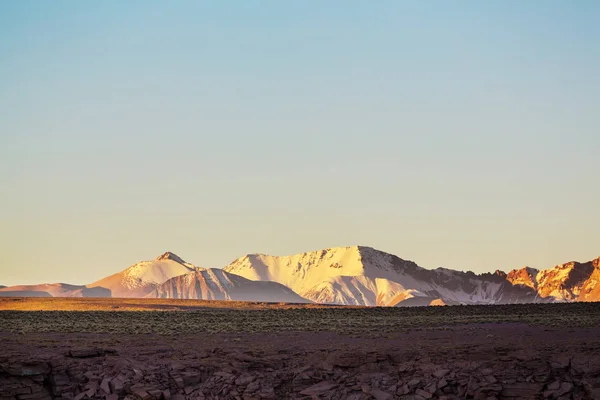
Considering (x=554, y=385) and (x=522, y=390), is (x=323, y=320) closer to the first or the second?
(x=522, y=390)

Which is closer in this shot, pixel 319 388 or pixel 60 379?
pixel 319 388

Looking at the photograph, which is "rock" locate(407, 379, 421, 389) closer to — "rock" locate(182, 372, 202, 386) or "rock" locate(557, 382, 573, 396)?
"rock" locate(557, 382, 573, 396)

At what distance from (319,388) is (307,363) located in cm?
236

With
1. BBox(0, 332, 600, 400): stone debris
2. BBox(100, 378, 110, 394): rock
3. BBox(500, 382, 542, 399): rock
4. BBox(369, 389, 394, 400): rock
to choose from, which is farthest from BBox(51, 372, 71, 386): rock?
BBox(500, 382, 542, 399): rock

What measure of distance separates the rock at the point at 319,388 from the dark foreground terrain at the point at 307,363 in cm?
3

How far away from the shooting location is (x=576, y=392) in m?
25.5

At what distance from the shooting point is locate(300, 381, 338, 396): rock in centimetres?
2791

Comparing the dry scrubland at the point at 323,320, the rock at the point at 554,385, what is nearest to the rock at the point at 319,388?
the rock at the point at 554,385

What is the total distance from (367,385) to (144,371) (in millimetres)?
7595

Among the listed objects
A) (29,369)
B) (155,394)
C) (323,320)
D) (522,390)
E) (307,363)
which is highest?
(323,320)

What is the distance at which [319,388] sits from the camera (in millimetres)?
28141

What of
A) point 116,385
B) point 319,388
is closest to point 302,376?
point 319,388

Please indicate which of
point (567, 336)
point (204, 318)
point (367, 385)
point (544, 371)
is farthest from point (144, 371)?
point (204, 318)

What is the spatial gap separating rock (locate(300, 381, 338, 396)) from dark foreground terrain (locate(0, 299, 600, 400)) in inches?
1.3
